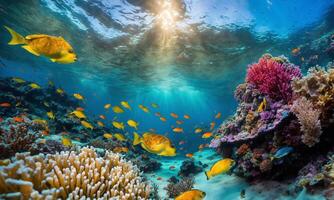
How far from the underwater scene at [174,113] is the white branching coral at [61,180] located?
0.07 feet

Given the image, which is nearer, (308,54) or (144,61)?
(308,54)

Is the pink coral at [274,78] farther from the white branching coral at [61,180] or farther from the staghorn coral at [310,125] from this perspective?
the white branching coral at [61,180]

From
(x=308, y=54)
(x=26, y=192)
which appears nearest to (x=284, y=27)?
(x=308, y=54)

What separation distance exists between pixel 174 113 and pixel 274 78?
9.77m

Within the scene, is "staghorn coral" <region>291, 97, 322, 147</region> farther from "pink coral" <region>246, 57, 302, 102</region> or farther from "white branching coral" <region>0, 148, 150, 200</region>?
"white branching coral" <region>0, 148, 150, 200</region>

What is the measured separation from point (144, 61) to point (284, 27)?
15569 mm

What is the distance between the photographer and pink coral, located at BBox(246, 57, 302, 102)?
5.63 m

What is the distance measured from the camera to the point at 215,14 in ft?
52.9

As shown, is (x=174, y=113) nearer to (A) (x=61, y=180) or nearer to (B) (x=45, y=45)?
(A) (x=61, y=180)

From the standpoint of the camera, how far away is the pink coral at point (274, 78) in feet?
18.5

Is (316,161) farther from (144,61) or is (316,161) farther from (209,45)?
(144,61)

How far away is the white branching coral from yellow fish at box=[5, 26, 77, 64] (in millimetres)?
1644

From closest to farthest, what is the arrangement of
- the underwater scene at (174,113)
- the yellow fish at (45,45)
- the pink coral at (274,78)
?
the yellow fish at (45,45)
the underwater scene at (174,113)
the pink coral at (274,78)

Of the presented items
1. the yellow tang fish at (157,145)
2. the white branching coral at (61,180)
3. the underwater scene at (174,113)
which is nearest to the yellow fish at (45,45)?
the underwater scene at (174,113)
